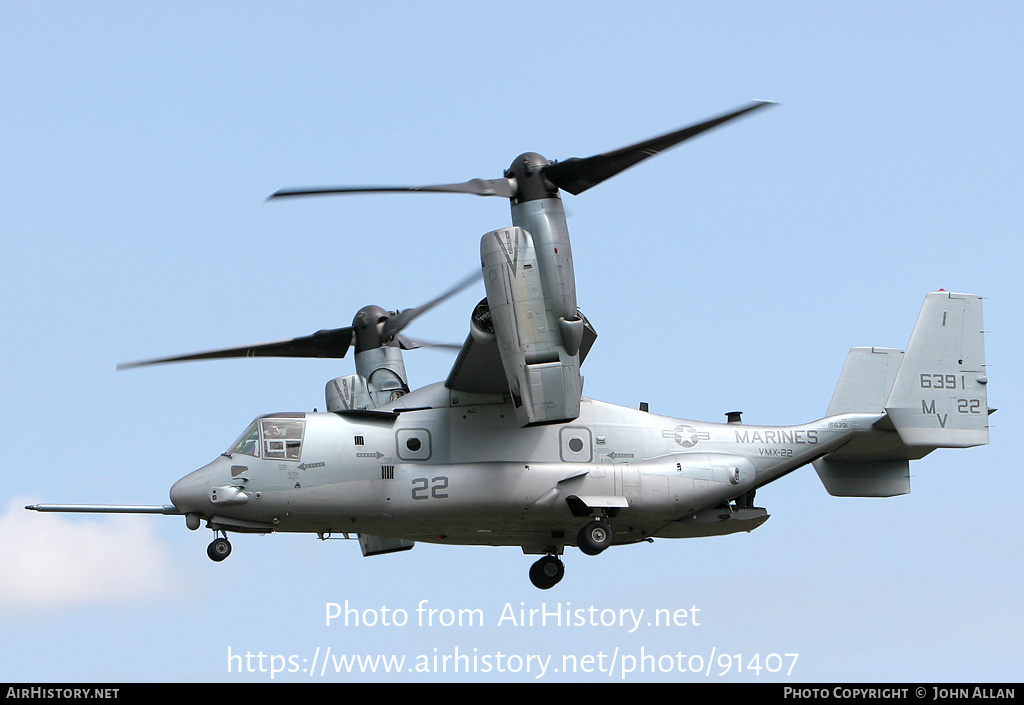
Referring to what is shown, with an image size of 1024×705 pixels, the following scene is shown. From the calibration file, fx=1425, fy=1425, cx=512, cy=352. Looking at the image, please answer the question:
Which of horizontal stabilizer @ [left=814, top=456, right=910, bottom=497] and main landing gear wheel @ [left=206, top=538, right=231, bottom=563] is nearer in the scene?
main landing gear wheel @ [left=206, top=538, right=231, bottom=563]

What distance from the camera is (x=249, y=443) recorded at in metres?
18.8

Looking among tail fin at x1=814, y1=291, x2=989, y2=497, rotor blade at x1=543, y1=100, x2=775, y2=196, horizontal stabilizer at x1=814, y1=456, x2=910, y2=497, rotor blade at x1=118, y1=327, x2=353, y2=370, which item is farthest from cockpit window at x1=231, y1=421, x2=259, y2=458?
tail fin at x1=814, y1=291, x2=989, y2=497

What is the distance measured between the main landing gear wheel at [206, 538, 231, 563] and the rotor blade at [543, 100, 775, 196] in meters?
6.34

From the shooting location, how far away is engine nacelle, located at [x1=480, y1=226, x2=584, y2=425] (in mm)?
17406

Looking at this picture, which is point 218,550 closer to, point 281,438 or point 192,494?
point 192,494

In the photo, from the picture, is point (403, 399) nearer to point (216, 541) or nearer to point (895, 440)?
point (216, 541)

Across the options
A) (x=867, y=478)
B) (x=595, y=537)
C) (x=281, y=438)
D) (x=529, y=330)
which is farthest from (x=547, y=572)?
(x=867, y=478)

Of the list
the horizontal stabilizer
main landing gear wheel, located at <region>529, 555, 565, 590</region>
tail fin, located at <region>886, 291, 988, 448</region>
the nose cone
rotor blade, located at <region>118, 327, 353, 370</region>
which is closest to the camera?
the nose cone

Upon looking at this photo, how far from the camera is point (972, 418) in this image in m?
20.3

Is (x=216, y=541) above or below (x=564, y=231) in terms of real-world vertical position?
below

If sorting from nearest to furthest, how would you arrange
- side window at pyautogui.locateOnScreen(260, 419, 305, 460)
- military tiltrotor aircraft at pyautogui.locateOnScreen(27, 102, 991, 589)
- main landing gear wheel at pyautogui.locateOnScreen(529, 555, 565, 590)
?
military tiltrotor aircraft at pyautogui.locateOnScreen(27, 102, 991, 589) → side window at pyautogui.locateOnScreen(260, 419, 305, 460) → main landing gear wheel at pyautogui.locateOnScreen(529, 555, 565, 590)

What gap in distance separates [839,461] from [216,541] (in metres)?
9.23

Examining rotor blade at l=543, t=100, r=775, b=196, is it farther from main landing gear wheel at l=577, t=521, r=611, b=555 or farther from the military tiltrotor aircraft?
main landing gear wheel at l=577, t=521, r=611, b=555
